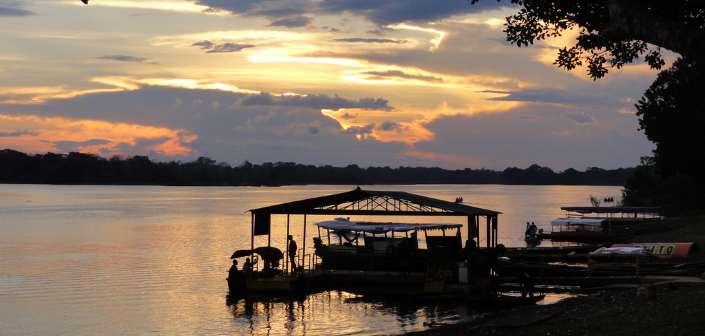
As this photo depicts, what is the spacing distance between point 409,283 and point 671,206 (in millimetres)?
63302

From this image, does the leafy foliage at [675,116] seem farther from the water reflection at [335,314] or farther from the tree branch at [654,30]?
the tree branch at [654,30]

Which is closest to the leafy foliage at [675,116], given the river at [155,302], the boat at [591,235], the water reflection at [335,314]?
the boat at [591,235]

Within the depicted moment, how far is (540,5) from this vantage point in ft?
53.0

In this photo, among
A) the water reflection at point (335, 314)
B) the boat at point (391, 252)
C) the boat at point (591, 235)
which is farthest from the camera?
the boat at point (591, 235)

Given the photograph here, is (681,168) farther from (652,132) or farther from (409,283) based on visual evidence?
(409,283)

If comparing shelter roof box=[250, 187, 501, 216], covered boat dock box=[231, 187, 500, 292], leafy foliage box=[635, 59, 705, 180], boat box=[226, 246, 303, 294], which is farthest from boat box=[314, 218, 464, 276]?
leafy foliage box=[635, 59, 705, 180]

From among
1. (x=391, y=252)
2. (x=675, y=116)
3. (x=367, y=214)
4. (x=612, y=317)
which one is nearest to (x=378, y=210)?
(x=367, y=214)

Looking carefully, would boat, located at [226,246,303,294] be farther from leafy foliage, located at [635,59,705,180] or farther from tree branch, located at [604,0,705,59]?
leafy foliage, located at [635,59,705,180]

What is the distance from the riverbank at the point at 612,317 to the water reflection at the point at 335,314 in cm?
293

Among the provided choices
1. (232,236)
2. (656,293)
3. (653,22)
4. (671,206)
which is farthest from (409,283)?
(671,206)

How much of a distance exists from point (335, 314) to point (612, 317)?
10.9 m

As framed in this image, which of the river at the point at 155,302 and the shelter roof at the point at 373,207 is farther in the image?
the shelter roof at the point at 373,207

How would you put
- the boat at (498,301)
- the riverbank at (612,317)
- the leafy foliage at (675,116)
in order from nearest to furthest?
1. the riverbank at (612,317)
2. the boat at (498,301)
3. the leafy foliage at (675,116)

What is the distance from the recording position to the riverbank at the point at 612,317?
13141 millimetres
